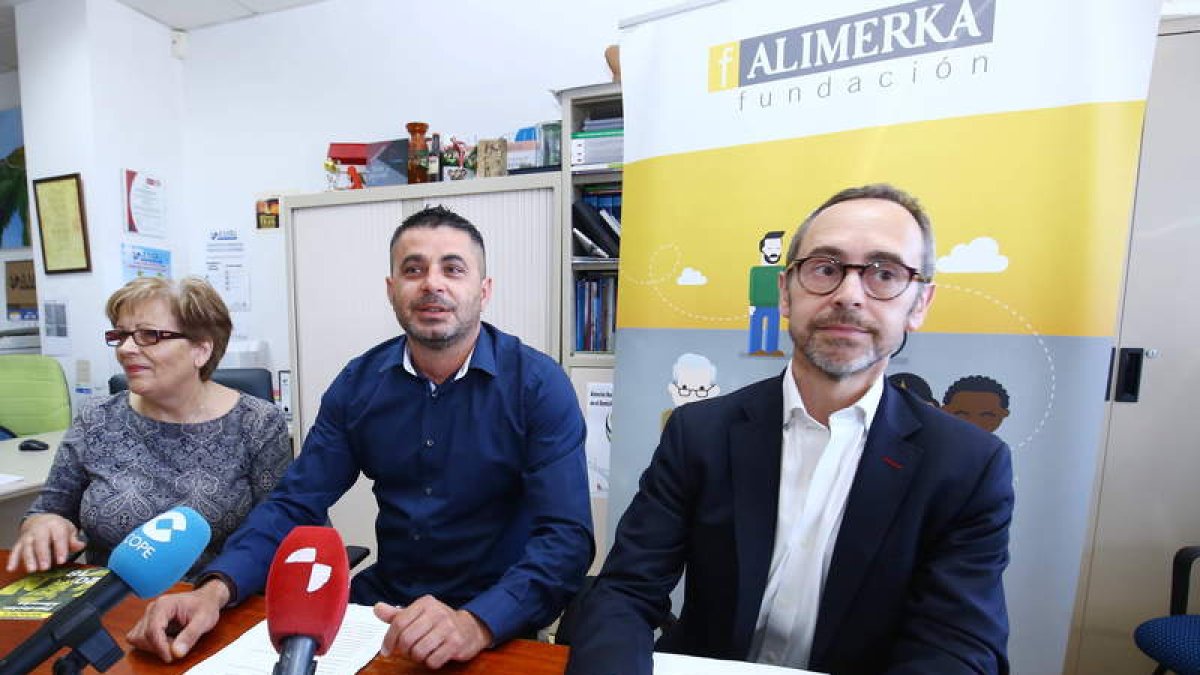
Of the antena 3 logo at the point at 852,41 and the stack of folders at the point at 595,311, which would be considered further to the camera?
the stack of folders at the point at 595,311

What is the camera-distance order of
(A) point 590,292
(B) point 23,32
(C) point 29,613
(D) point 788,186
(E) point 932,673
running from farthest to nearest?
1. (B) point 23,32
2. (A) point 590,292
3. (D) point 788,186
4. (C) point 29,613
5. (E) point 932,673

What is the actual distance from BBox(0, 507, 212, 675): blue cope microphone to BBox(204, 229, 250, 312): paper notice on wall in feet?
11.2

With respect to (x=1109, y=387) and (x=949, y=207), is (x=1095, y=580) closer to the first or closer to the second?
(x=1109, y=387)

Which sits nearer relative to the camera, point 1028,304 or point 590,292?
point 1028,304

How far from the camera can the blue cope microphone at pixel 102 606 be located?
0.52 metres

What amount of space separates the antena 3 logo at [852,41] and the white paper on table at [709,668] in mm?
1530

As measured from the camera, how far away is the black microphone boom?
20.1 inches

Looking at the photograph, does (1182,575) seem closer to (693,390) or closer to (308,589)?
(693,390)

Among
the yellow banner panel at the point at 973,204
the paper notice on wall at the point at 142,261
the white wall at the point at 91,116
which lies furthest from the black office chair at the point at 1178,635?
the white wall at the point at 91,116

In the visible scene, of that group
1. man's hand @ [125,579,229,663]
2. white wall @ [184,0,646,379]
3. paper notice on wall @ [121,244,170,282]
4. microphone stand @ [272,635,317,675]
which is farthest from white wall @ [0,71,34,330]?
microphone stand @ [272,635,317,675]

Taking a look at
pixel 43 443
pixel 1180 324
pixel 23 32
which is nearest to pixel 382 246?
pixel 43 443

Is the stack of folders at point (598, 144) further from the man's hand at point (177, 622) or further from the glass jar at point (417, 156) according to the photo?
the man's hand at point (177, 622)

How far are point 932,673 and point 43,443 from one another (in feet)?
10.3

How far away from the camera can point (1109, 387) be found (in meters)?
2.00
